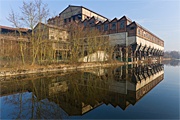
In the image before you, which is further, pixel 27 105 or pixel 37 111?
pixel 27 105

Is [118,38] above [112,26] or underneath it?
underneath

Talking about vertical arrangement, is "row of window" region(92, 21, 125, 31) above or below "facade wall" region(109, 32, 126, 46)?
above

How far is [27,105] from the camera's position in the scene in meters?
4.88

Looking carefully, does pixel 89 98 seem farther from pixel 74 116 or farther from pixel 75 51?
pixel 75 51

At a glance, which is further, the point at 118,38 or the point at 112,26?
the point at 112,26

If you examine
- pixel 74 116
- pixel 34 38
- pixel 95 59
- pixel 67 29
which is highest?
pixel 67 29

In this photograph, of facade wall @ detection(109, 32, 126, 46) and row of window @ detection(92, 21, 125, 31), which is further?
row of window @ detection(92, 21, 125, 31)

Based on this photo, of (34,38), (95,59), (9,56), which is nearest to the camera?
(9,56)

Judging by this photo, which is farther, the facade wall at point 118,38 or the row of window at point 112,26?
the row of window at point 112,26

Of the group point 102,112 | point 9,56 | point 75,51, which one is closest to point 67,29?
point 75,51

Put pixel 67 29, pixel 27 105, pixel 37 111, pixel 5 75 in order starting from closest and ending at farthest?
pixel 37 111 → pixel 27 105 → pixel 5 75 → pixel 67 29

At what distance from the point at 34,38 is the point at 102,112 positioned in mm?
15650

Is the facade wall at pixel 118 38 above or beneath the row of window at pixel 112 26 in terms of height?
beneath

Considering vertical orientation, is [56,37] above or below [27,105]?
above
